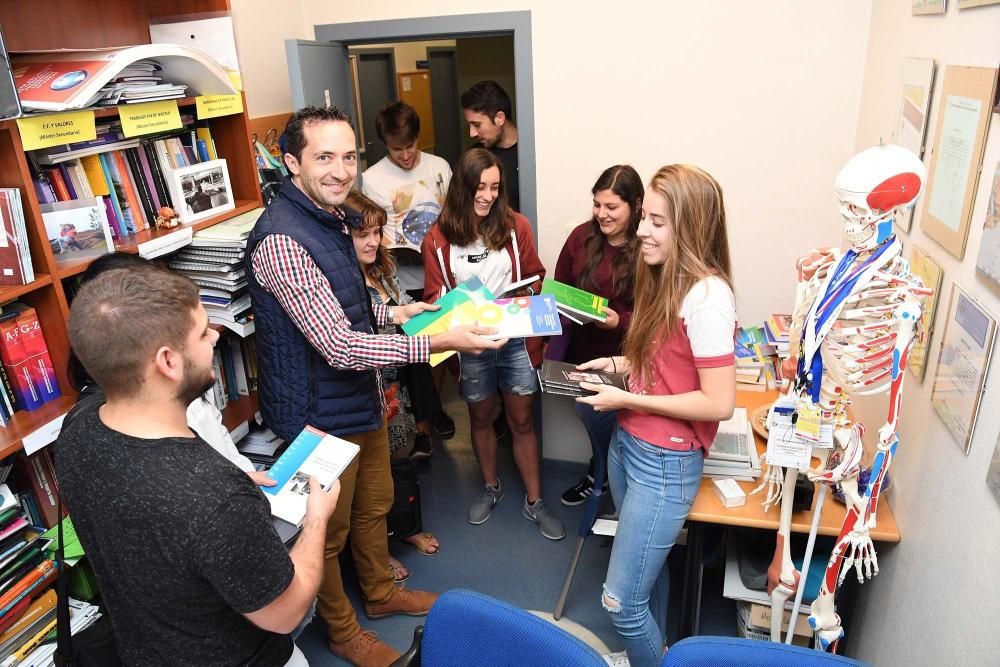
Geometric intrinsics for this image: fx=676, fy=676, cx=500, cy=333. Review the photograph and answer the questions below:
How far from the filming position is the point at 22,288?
1.67m

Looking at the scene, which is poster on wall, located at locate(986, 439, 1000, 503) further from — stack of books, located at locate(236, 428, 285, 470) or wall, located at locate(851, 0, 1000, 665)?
stack of books, located at locate(236, 428, 285, 470)

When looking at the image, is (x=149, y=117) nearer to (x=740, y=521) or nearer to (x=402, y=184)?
(x=402, y=184)

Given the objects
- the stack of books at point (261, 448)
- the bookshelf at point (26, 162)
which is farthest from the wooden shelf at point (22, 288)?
the stack of books at point (261, 448)

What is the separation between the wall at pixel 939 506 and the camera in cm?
133

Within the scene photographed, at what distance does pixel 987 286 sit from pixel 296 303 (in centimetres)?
167

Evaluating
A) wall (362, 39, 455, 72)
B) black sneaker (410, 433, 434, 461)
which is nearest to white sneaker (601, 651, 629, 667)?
black sneaker (410, 433, 434, 461)

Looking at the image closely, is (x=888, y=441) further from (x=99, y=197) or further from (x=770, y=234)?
(x=99, y=197)

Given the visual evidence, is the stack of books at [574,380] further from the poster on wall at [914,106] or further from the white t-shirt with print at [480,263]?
the poster on wall at [914,106]

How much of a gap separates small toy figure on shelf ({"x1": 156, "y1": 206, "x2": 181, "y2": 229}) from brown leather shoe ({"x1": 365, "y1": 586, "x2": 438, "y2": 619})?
1579mm

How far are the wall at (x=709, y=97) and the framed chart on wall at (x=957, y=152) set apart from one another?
108 cm

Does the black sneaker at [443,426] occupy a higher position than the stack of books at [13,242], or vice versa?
the stack of books at [13,242]

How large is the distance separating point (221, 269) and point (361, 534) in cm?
107

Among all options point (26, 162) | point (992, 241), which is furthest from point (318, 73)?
point (992, 241)

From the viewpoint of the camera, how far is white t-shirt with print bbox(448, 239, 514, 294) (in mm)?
2775
